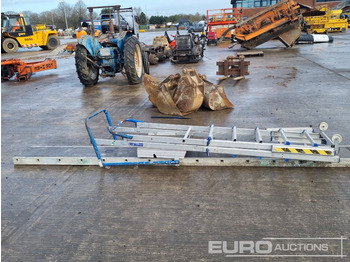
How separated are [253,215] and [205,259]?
0.82 metres

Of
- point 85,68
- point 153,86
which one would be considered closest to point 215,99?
point 153,86

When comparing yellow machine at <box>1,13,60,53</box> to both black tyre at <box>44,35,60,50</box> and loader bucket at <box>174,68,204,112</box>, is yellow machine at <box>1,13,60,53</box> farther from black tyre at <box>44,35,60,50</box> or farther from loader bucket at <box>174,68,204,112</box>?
loader bucket at <box>174,68,204,112</box>

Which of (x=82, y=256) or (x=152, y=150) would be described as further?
(x=152, y=150)

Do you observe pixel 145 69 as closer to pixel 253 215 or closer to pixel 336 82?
pixel 336 82

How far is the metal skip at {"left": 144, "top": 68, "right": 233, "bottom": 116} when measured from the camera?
6.82 metres

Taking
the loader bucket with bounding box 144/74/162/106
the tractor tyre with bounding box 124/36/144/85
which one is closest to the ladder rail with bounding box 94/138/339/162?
the loader bucket with bounding box 144/74/162/106

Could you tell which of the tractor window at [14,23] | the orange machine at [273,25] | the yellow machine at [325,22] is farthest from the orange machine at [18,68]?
the yellow machine at [325,22]

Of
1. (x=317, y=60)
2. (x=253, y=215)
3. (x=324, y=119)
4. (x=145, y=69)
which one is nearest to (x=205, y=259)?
(x=253, y=215)

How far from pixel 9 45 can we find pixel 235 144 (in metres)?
26.3

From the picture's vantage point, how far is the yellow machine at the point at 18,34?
24219 millimetres

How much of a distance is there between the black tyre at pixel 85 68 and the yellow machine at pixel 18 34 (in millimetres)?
17194

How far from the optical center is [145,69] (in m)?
12.1

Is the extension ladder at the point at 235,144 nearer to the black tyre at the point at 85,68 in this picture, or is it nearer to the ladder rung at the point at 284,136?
the ladder rung at the point at 284,136

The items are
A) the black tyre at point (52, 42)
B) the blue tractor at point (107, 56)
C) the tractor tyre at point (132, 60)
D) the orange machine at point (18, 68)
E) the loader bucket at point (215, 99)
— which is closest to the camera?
the loader bucket at point (215, 99)
